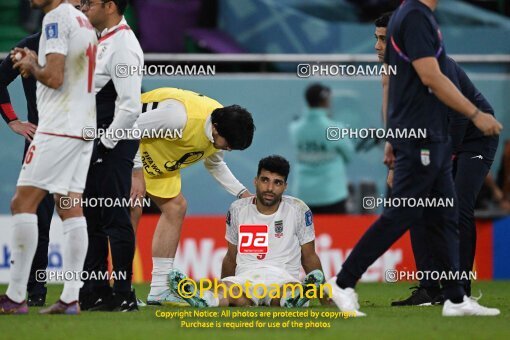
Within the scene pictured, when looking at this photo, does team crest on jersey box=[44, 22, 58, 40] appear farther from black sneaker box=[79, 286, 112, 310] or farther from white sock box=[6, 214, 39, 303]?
black sneaker box=[79, 286, 112, 310]

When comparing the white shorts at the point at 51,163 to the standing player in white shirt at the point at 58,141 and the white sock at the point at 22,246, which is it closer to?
the standing player in white shirt at the point at 58,141

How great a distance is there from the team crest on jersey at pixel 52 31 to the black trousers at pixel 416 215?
91.2 inches

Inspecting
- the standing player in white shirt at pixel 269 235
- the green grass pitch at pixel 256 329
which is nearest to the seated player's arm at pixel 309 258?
the standing player in white shirt at pixel 269 235

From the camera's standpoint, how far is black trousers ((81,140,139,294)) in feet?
28.3

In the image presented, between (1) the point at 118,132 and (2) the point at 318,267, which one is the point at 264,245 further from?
(1) the point at 118,132

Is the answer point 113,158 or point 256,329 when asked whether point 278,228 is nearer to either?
point 113,158

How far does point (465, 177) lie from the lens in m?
9.19

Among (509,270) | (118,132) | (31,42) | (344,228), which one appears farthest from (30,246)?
(509,270)

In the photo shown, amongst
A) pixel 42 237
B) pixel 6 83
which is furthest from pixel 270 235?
pixel 6 83

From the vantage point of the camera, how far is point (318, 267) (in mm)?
9445

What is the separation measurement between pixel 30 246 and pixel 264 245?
215cm

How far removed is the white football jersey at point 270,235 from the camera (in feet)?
30.8

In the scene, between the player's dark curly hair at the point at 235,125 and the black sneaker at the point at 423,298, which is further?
the black sneaker at the point at 423,298

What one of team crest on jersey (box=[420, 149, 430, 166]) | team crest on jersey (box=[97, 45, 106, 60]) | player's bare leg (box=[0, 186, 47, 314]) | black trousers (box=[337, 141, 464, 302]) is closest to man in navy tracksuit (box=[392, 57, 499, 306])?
black trousers (box=[337, 141, 464, 302])
